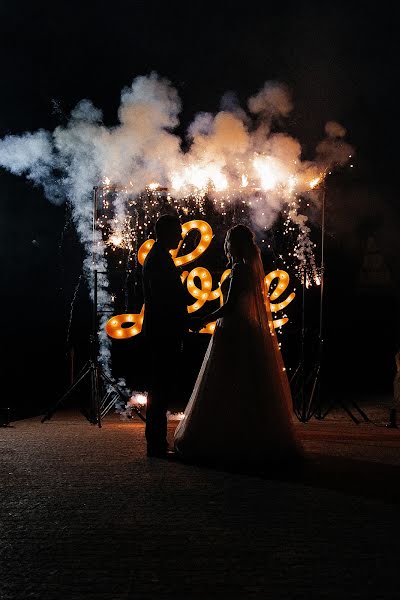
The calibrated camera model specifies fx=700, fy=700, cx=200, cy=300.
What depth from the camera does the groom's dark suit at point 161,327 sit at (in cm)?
673

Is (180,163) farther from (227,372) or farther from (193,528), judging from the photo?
(193,528)

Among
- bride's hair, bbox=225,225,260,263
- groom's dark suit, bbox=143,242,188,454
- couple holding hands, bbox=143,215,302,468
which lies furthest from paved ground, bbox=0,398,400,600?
bride's hair, bbox=225,225,260,263

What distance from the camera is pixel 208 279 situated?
476 inches

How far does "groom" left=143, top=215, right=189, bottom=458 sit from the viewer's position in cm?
671

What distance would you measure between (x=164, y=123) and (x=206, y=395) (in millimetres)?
8135

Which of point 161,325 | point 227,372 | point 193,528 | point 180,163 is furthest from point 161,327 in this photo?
point 180,163

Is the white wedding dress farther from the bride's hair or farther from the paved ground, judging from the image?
the paved ground

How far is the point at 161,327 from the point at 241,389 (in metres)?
0.99

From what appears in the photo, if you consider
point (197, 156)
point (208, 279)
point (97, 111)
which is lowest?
point (208, 279)

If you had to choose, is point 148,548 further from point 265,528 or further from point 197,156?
point 197,156

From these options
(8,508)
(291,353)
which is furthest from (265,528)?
(291,353)

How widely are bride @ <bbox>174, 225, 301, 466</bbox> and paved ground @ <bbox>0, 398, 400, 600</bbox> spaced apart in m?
0.33

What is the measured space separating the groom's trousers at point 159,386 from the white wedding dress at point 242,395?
0.68 ft

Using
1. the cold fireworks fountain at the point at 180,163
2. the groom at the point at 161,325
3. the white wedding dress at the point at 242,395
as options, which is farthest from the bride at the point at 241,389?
the cold fireworks fountain at the point at 180,163
